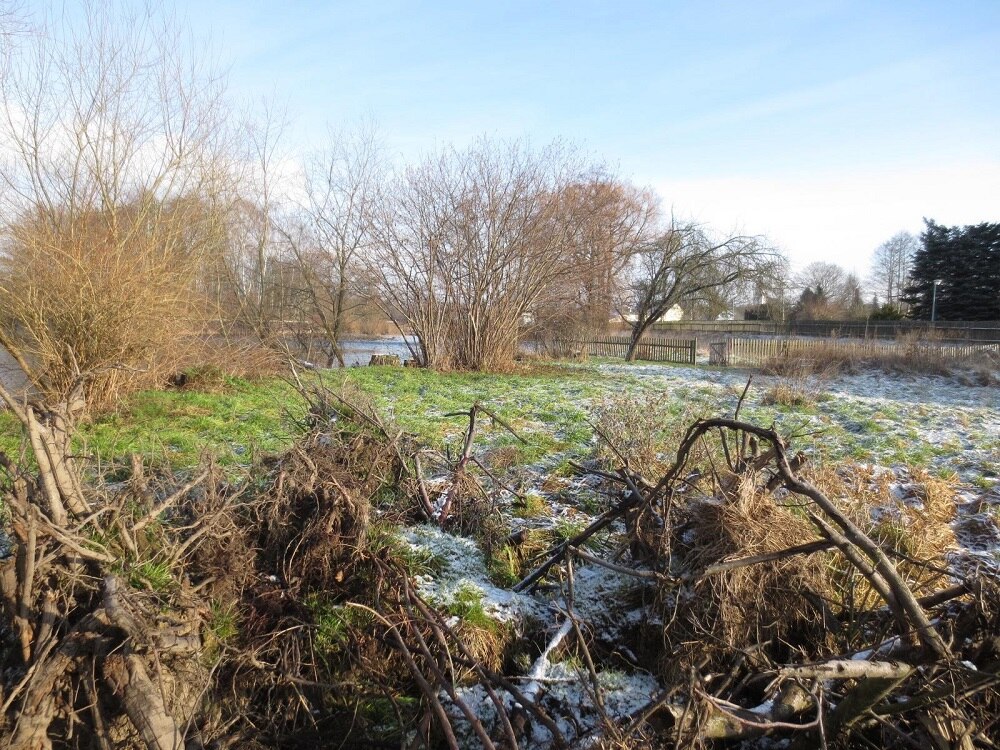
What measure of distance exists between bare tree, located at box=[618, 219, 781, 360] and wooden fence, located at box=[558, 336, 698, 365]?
489mm

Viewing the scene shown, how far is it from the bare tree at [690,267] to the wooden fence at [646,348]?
0.49 metres

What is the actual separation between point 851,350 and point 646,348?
8492mm

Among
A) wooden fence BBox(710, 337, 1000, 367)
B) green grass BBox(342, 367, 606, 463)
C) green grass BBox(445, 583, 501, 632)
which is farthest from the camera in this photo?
wooden fence BBox(710, 337, 1000, 367)

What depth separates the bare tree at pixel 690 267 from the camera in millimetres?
25797

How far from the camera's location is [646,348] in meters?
25.0

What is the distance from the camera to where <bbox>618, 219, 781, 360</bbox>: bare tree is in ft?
84.6

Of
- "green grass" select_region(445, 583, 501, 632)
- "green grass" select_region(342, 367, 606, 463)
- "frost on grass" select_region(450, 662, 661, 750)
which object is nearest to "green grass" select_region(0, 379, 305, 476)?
"green grass" select_region(342, 367, 606, 463)

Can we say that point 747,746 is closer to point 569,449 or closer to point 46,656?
point 46,656

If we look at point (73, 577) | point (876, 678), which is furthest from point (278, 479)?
point (876, 678)

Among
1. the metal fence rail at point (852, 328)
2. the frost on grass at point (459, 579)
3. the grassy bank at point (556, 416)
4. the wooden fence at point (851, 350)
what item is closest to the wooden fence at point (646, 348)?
the wooden fence at point (851, 350)

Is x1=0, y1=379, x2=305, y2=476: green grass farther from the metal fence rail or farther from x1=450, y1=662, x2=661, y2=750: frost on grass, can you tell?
the metal fence rail

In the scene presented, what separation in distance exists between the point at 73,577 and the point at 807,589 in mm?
3692

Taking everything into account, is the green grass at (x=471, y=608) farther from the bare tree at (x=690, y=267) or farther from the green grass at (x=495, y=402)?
the bare tree at (x=690, y=267)

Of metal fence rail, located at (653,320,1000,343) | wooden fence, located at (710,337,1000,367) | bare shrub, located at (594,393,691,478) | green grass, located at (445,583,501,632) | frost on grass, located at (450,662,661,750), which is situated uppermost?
metal fence rail, located at (653,320,1000,343)
